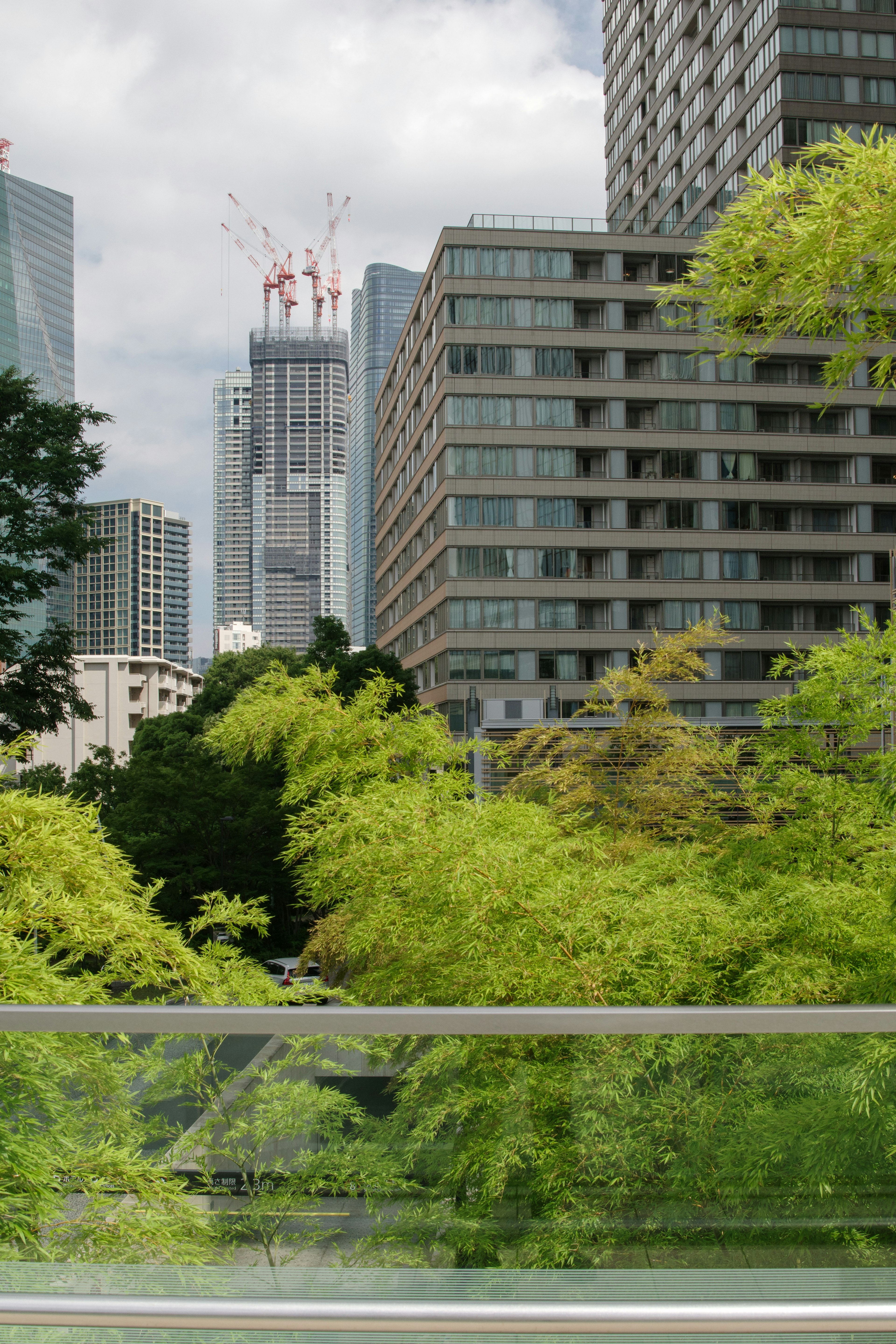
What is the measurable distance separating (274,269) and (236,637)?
→ 5825 cm

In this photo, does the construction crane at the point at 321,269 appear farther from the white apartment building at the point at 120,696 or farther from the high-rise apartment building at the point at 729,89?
the high-rise apartment building at the point at 729,89

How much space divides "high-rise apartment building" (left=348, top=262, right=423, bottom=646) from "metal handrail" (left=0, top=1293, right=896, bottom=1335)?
147 meters

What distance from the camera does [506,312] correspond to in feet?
101

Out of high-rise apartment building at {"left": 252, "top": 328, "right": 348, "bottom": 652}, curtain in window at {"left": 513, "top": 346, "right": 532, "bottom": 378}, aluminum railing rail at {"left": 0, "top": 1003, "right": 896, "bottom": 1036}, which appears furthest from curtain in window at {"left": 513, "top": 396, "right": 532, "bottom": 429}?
high-rise apartment building at {"left": 252, "top": 328, "right": 348, "bottom": 652}

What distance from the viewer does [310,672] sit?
5.40 meters

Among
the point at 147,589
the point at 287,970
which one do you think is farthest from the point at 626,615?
the point at 147,589

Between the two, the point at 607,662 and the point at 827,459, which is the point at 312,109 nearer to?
the point at 607,662

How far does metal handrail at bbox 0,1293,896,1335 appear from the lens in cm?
134

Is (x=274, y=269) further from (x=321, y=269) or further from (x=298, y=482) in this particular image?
(x=298, y=482)

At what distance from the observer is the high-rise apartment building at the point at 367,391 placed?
155m

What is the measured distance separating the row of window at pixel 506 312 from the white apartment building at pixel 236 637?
11256 cm

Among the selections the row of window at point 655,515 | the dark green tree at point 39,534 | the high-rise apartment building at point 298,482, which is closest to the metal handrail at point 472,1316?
the dark green tree at point 39,534

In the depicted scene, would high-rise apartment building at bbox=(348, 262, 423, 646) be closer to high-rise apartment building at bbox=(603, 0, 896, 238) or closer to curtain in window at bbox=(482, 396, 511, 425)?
high-rise apartment building at bbox=(603, 0, 896, 238)

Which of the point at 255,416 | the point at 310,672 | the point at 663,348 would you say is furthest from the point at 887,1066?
the point at 255,416
